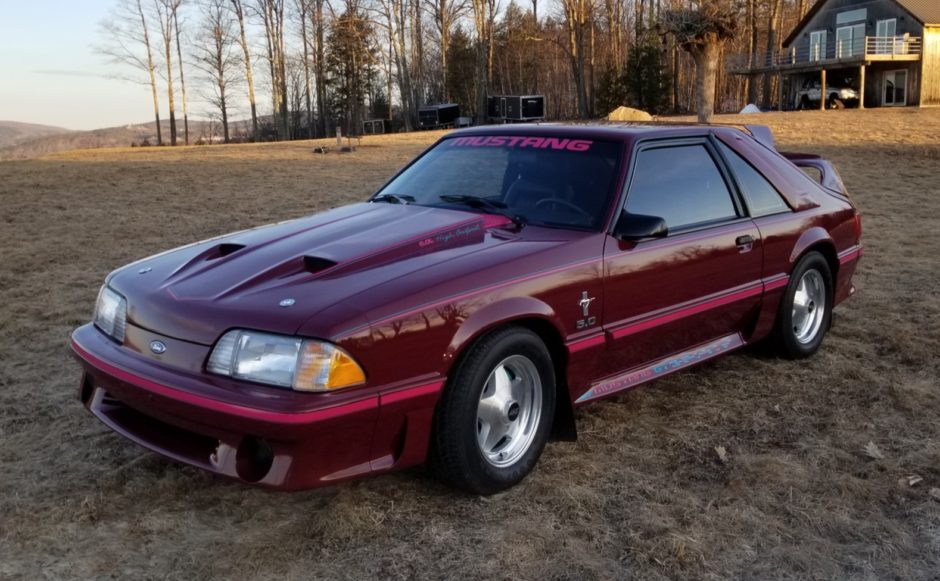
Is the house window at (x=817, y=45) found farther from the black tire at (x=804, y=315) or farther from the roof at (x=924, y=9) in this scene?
the black tire at (x=804, y=315)

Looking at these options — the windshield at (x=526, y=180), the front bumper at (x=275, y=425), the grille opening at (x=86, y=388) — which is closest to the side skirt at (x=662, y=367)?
the windshield at (x=526, y=180)

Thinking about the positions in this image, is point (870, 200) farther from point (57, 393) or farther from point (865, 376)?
point (57, 393)

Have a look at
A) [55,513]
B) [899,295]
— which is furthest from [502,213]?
[899,295]

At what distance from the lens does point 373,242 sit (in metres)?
3.40

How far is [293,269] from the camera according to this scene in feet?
10.4

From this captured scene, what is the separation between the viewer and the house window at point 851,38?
4078cm

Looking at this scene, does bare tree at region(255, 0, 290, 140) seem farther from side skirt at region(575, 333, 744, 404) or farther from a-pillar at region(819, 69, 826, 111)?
side skirt at region(575, 333, 744, 404)

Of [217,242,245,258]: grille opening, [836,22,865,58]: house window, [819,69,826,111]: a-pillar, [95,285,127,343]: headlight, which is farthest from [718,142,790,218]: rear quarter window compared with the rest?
[836,22,865,58]: house window

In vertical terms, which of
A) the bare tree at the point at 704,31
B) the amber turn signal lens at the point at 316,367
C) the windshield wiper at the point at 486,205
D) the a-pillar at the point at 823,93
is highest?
the bare tree at the point at 704,31

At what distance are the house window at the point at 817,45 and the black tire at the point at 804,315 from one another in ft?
132

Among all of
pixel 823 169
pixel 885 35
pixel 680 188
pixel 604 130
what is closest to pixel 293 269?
pixel 604 130

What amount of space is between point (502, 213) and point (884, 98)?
42039mm

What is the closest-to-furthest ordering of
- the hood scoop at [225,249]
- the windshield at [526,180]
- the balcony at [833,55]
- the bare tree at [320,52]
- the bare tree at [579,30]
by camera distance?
the hood scoop at [225,249], the windshield at [526,180], the balcony at [833,55], the bare tree at [579,30], the bare tree at [320,52]

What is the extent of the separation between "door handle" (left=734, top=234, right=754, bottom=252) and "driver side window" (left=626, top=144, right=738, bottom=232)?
0.41ft
